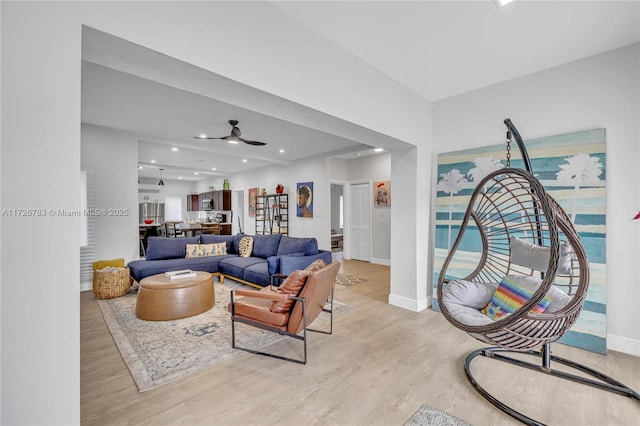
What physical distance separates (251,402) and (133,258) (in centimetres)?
443

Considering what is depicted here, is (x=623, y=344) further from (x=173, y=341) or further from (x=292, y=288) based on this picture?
(x=173, y=341)

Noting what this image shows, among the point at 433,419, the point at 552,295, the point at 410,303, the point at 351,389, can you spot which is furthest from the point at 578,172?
the point at 351,389

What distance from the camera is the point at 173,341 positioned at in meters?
2.90

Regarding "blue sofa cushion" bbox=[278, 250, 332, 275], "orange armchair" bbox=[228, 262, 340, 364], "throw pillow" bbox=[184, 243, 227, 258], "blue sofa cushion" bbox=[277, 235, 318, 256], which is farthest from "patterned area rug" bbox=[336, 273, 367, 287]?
"orange armchair" bbox=[228, 262, 340, 364]

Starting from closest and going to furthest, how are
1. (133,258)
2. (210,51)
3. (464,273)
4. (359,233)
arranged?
(210,51) < (464,273) < (133,258) < (359,233)

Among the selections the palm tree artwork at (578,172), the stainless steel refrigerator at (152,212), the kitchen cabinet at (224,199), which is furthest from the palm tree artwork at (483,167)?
the stainless steel refrigerator at (152,212)

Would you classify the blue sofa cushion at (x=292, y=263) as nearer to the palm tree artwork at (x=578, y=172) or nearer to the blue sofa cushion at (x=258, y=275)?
the blue sofa cushion at (x=258, y=275)

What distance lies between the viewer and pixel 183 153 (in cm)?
729

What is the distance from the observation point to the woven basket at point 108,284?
13.9 ft

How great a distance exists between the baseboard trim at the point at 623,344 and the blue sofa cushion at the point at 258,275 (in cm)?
389

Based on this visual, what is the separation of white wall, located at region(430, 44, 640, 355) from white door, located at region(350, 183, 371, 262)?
4.49 m

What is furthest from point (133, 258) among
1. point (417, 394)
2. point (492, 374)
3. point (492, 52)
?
point (492, 52)

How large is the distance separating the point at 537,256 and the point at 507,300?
0.42 metres

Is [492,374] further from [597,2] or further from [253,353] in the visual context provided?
[597,2]
